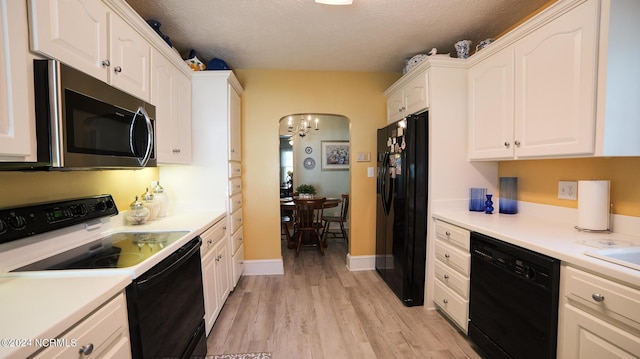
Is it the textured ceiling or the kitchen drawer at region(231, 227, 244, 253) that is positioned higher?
the textured ceiling

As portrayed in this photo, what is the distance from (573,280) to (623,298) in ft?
0.54

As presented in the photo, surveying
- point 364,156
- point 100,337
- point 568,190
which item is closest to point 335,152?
point 364,156

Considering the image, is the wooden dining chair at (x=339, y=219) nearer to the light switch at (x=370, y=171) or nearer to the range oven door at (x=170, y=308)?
the light switch at (x=370, y=171)

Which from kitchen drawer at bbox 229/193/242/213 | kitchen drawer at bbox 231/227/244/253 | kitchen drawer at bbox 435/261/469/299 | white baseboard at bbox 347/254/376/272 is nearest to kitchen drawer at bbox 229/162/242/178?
kitchen drawer at bbox 229/193/242/213

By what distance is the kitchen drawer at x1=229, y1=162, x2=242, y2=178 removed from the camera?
2.42m

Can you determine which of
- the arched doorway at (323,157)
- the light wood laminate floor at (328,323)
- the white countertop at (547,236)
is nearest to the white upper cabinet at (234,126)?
the light wood laminate floor at (328,323)

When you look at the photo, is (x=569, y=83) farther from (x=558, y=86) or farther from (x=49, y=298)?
(x=49, y=298)

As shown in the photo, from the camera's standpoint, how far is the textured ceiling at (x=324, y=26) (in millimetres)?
1796

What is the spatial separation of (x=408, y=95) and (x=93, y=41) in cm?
233

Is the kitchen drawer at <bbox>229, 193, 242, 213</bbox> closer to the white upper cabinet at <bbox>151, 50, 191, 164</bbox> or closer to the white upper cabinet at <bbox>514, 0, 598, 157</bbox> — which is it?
the white upper cabinet at <bbox>151, 50, 191, 164</bbox>

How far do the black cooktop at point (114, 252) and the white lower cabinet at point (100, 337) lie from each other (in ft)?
0.63

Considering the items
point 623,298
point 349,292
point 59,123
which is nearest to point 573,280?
point 623,298

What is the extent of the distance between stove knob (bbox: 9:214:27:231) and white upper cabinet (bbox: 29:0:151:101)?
67 cm

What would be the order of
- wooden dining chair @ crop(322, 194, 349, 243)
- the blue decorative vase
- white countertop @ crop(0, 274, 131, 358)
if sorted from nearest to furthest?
white countertop @ crop(0, 274, 131, 358) → the blue decorative vase → wooden dining chair @ crop(322, 194, 349, 243)
